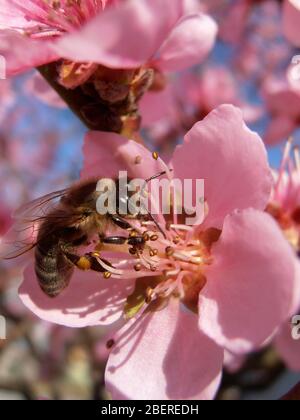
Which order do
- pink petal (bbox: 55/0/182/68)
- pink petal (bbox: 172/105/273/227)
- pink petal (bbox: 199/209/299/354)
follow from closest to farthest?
1. pink petal (bbox: 55/0/182/68)
2. pink petal (bbox: 199/209/299/354)
3. pink petal (bbox: 172/105/273/227)

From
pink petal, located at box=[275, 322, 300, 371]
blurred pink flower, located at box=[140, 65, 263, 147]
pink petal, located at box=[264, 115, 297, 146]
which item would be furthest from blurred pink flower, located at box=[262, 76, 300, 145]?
pink petal, located at box=[275, 322, 300, 371]

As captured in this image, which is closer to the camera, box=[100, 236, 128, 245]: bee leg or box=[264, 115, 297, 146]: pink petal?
box=[100, 236, 128, 245]: bee leg

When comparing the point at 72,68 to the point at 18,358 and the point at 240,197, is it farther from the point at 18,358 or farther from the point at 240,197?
the point at 18,358

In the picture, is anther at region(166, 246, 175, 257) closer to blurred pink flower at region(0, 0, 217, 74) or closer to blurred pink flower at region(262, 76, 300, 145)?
blurred pink flower at region(0, 0, 217, 74)

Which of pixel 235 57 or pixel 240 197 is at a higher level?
pixel 240 197

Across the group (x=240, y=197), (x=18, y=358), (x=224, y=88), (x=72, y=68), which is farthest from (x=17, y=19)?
(x=18, y=358)

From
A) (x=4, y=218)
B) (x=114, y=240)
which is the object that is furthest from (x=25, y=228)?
(x=4, y=218)
